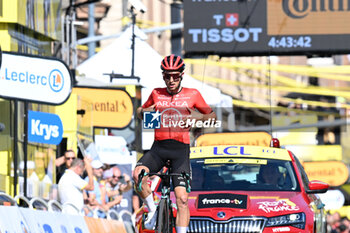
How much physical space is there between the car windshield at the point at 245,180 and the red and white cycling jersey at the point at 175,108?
1476mm

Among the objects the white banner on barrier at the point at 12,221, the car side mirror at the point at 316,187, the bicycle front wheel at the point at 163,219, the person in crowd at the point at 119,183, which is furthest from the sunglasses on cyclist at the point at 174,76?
the person in crowd at the point at 119,183

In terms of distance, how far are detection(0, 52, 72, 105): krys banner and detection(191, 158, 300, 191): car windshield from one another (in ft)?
12.4

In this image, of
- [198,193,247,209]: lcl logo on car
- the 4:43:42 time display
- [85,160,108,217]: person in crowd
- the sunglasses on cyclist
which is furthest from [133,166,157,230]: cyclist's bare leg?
the 4:43:42 time display

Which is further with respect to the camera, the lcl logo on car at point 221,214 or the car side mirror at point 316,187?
the car side mirror at point 316,187

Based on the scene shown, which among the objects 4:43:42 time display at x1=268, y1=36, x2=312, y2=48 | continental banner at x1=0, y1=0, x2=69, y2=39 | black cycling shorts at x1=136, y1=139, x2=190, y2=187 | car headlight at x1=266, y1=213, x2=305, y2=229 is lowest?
car headlight at x1=266, y1=213, x2=305, y2=229

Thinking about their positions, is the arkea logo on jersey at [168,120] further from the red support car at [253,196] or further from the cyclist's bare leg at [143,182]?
the red support car at [253,196]

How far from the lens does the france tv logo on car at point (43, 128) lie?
16.5 meters

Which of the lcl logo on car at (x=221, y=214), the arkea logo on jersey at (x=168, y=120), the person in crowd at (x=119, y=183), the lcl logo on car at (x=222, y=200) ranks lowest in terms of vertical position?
A: the person in crowd at (x=119, y=183)

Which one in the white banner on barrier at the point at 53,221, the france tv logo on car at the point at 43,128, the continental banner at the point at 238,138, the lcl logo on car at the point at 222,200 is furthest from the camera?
the continental banner at the point at 238,138

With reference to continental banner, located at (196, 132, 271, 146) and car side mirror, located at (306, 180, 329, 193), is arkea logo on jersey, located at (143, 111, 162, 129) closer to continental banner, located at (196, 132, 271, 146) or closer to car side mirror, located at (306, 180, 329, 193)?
car side mirror, located at (306, 180, 329, 193)

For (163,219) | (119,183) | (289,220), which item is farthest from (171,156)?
(119,183)

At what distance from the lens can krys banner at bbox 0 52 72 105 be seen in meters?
15.2

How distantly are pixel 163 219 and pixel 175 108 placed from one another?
1.10 metres

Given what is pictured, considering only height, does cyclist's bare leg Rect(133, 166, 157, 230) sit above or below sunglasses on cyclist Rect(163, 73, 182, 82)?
below
